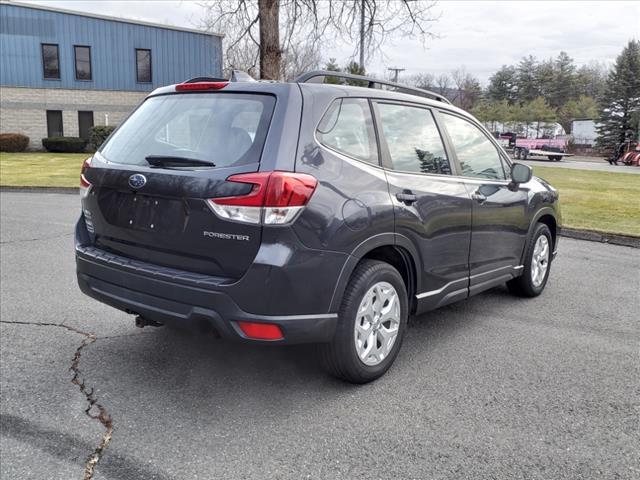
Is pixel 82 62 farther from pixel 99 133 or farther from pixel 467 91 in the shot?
pixel 467 91

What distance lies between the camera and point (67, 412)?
3.15 meters

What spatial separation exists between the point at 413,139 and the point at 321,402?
189 cm

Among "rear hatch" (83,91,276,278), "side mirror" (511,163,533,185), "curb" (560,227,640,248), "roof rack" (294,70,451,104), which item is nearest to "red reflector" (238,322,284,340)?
"rear hatch" (83,91,276,278)

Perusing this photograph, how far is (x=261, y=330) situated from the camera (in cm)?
302

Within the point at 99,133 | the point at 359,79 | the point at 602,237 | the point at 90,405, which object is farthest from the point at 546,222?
the point at 99,133

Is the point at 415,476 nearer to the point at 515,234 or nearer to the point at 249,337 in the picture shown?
the point at 249,337

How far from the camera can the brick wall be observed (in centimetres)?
3153

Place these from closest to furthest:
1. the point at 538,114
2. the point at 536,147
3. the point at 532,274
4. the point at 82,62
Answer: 1. the point at 532,274
2. the point at 82,62
3. the point at 536,147
4. the point at 538,114

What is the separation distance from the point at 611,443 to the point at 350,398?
4.59 ft

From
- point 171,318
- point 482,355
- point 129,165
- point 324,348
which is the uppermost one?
point 129,165

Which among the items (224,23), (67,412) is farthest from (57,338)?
(224,23)

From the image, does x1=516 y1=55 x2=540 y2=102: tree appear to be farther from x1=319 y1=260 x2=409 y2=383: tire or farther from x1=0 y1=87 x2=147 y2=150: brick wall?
x1=319 y1=260 x2=409 y2=383: tire

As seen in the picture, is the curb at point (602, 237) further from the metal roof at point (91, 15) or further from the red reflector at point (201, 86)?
the metal roof at point (91, 15)

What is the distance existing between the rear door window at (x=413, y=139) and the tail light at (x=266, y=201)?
988 millimetres
